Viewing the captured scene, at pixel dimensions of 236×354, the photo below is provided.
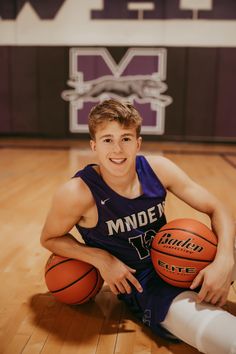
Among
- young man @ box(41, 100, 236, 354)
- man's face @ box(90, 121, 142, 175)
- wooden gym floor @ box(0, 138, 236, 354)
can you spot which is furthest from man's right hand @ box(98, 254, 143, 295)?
man's face @ box(90, 121, 142, 175)

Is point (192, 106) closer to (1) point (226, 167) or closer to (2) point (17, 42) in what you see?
(1) point (226, 167)

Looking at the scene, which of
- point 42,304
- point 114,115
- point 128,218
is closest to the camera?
point 114,115

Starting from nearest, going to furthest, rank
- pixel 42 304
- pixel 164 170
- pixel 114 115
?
1. pixel 114 115
2. pixel 164 170
3. pixel 42 304

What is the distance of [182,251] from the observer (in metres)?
1.82

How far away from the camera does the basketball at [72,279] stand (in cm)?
202

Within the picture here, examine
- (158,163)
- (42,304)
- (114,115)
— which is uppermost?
(114,115)

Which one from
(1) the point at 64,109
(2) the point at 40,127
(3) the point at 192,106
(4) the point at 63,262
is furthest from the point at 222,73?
(4) the point at 63,262

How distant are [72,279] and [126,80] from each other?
8.65 m

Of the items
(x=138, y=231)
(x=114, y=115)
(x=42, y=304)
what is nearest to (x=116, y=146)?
(x=114, y=115)

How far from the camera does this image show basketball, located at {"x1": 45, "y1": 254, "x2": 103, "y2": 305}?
2.02m

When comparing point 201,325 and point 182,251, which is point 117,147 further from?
point 201,325

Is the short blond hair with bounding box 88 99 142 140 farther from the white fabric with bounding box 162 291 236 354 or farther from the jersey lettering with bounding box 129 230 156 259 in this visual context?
the white fabric with bounding box 162 291 236 354

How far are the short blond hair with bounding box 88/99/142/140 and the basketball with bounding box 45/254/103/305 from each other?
2.07 ft

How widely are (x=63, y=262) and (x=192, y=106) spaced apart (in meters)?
8.66
